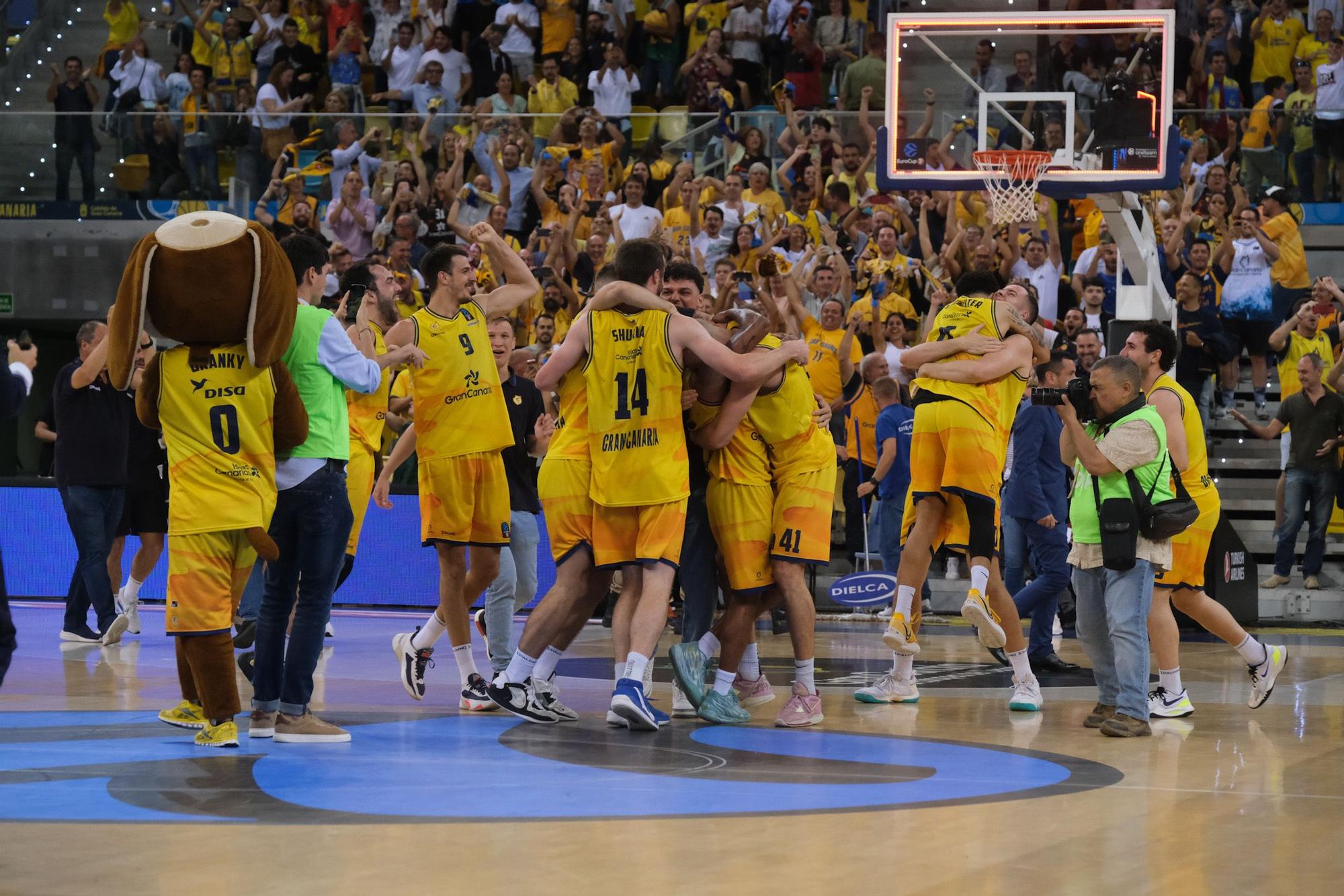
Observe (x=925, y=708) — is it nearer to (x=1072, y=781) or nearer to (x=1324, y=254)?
(x=1072, y=781)

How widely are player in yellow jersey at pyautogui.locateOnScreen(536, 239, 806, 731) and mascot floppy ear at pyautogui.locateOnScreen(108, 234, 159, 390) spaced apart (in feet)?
6.56

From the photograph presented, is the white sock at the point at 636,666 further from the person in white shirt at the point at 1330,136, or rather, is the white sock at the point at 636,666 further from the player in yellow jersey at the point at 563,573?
the person in white shirt at the point at 1330,136

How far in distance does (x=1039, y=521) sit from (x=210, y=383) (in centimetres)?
574

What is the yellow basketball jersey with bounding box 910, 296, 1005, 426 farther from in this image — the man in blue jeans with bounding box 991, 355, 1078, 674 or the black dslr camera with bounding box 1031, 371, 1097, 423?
the man in blue jeans with bounding box 991, 355, 1078, 674

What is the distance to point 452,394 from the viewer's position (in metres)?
8.00

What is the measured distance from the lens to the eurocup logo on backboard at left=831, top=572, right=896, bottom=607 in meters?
10.6

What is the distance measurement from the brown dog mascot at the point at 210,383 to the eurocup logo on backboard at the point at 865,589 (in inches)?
200

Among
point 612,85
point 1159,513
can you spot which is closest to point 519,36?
point 612,85

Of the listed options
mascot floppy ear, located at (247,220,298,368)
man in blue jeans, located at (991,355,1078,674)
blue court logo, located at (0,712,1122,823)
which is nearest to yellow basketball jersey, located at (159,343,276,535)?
mascot floppy ear, located at (247,220,298,368)

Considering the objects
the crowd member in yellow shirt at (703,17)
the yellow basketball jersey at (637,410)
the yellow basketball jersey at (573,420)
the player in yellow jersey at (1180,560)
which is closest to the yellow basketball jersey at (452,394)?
the yellow basketball jersey at (573,420)

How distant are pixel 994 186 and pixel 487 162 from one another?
7331mm

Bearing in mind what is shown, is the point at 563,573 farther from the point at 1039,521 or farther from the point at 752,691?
the point at 1039,521

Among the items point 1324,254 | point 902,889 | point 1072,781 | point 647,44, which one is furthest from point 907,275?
point 902,889

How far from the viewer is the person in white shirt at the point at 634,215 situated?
55.2 feet
